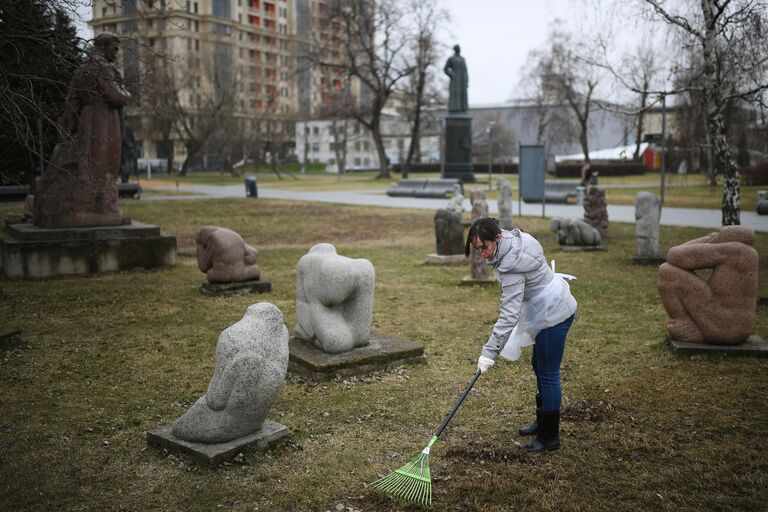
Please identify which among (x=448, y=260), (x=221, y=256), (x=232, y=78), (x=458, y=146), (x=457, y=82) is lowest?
(x=448, y=260)

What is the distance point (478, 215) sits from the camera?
11.9 metres

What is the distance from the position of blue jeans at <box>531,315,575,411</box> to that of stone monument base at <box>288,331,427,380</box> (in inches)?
84.1

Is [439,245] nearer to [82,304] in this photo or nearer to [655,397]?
[82,304]

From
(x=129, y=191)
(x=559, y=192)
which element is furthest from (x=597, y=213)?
(x=129, y=191)

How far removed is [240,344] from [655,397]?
358cm

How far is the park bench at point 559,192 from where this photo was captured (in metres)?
26.6

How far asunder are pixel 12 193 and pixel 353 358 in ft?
76.0

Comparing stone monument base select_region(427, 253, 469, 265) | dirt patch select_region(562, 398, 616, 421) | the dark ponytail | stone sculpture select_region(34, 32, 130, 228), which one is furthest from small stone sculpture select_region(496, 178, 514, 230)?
the dark ponytail

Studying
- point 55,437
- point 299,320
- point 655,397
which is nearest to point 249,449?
point 55,437

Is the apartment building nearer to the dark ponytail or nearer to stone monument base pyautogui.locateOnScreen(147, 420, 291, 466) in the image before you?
stone monument base pyautogui.locateOnScreen(147, 420, 291, 466)

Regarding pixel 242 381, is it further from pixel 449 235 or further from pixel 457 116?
pixel 457 116

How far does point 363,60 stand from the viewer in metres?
47.1

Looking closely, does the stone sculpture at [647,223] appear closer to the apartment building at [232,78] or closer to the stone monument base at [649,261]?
the stone monument base at [649,261]

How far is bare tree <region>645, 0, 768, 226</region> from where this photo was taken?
437 inches
